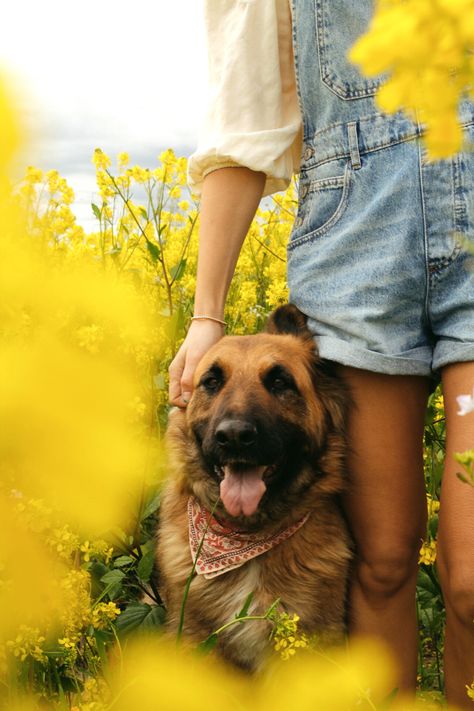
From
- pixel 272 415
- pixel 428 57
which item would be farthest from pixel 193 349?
pixel 428 57

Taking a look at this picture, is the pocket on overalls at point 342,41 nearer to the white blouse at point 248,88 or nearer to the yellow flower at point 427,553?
the white blouse at point 248,88

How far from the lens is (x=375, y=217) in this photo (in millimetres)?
2061

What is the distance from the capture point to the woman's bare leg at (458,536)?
187 centimetres

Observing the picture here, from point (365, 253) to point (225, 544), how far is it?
3.71ft

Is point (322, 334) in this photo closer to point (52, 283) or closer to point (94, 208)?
point (94, 208)

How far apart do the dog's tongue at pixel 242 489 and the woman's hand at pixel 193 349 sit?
305 millimetres

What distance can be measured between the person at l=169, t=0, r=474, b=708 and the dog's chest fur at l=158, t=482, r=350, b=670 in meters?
0.18

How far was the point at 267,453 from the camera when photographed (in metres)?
2.40

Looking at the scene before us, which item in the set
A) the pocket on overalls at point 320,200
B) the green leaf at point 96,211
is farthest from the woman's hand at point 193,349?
the green leaf at point 96,211

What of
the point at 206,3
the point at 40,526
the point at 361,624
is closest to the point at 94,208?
the point at 206,3

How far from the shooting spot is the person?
1.99 m

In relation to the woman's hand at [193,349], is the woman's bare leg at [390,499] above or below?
below

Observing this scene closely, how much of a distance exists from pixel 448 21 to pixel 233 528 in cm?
232

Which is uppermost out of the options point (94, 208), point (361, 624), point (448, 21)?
point (94, 208)
